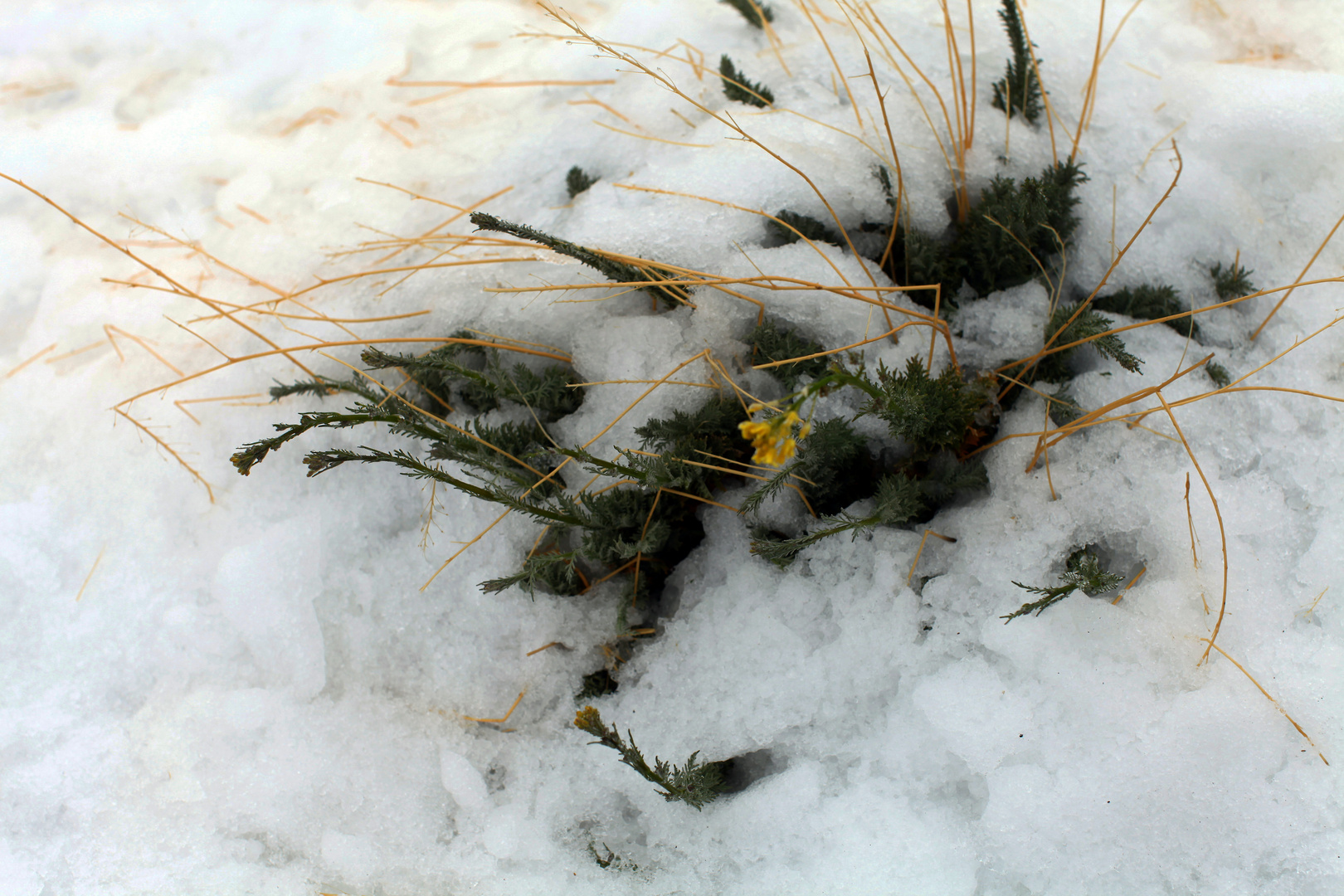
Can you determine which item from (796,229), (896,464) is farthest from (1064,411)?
(796,229)

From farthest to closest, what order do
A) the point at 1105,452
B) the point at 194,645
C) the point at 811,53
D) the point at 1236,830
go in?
the point at 811,53, the point at 194,645, the point at 1105,452, the point at 1236,830

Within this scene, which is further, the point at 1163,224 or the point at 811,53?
the point at 811,53

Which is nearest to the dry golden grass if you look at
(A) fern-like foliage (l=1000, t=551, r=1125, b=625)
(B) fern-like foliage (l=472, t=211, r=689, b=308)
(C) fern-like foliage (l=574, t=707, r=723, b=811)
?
(B) fern-like foliage (l=472, t=211, r=689, b=308)

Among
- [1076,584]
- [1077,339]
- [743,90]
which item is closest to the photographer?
[1076,584]

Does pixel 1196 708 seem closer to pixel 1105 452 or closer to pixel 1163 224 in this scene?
pixel 1105 452

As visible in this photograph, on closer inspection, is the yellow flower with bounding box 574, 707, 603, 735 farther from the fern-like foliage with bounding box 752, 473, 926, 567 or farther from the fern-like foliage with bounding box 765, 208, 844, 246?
the fern-like foliage with bounding box 765, 208, 844, 246

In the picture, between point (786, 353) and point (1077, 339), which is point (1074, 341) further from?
point (786, 353)

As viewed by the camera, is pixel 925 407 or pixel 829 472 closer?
pixel 925 407

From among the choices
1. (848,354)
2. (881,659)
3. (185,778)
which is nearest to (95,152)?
(185,778)
